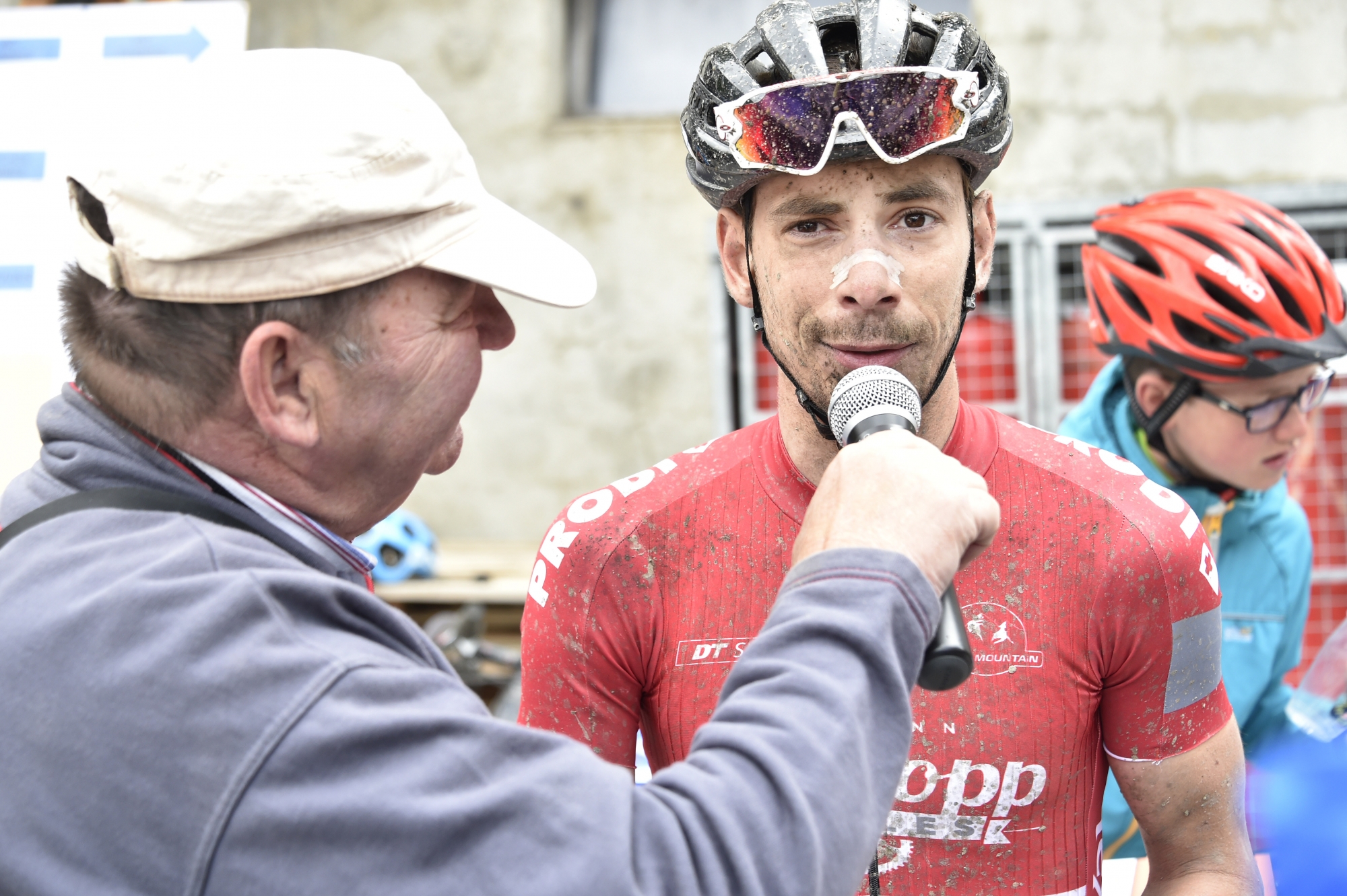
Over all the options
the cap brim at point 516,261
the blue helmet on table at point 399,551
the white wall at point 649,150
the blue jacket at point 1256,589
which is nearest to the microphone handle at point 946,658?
the cap brim at point 516,261

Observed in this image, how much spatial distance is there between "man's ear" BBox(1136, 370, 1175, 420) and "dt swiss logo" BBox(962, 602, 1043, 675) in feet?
6.33

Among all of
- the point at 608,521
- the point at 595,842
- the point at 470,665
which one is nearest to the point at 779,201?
the point at 608,521

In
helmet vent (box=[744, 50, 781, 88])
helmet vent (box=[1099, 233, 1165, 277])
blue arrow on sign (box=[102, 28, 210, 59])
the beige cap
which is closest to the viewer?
the beige cap

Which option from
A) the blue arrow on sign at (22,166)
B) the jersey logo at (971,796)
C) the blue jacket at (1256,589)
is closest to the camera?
the jersey logo at (971,796)

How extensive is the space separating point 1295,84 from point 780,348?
6557 mm

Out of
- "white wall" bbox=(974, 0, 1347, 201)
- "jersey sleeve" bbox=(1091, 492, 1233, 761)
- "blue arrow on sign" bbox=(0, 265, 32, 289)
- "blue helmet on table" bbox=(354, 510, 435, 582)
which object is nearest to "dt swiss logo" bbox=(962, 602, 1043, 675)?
"jersey sleeve" bbox=(1091, 492, 1233, 761)

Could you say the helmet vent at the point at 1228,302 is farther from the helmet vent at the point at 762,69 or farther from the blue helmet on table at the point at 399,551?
the blue helmet on table at the point at 399,551

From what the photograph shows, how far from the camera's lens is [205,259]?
122 centimetres

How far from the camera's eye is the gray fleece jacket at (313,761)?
3.40 feet

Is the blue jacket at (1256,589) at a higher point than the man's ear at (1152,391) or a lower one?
lower

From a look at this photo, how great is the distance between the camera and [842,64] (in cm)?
204

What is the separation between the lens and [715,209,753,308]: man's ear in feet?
7.25

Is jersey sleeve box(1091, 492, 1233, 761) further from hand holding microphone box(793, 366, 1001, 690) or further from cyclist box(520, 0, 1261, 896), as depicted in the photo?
hand holding microphone box(793, 366, 1001, 690)

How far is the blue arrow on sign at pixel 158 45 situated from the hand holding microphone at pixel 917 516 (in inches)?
92.7
